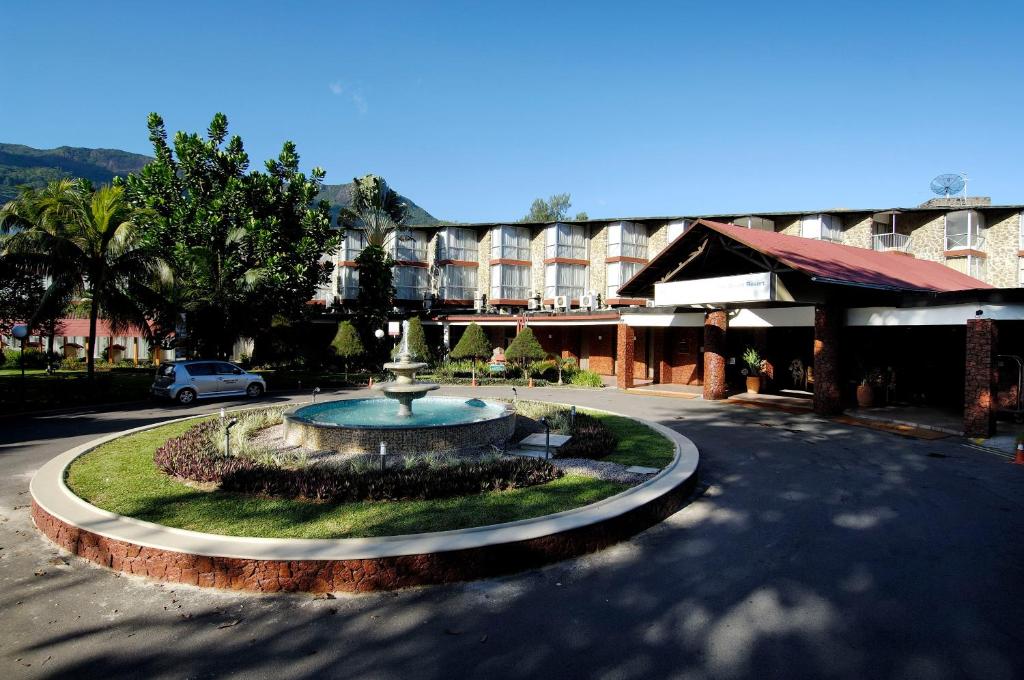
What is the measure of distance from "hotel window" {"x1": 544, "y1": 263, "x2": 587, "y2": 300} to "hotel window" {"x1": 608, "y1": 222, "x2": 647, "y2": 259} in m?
2.52

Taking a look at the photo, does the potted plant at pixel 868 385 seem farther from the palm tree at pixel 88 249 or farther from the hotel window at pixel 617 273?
the palm tree at pixel 88 249

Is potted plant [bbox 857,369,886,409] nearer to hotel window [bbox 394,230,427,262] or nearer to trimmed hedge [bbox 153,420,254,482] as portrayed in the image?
trimmed hedge [bbox 153,420,254,482]

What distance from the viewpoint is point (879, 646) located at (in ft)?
15.9

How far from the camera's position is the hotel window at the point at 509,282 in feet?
128

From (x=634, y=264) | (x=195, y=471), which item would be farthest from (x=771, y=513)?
(x=634, y=264)

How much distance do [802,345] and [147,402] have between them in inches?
997

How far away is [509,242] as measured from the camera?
3962 centimetres

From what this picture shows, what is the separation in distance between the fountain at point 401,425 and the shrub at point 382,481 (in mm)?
1312

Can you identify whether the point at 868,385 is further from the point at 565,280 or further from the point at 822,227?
the point at 565,280

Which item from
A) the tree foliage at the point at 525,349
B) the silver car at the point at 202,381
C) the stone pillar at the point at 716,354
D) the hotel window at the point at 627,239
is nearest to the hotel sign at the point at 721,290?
the stone pillar at the point at 716,354

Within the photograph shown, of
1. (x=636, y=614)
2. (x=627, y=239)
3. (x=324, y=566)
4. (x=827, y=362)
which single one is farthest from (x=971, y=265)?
(x=324, y=566)

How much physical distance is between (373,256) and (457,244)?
8.58m

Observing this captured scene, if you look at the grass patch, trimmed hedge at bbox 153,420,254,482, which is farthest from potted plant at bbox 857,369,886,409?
trimmed hedge at bbox 153,420,254,482

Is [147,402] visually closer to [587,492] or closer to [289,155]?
[289,155]
